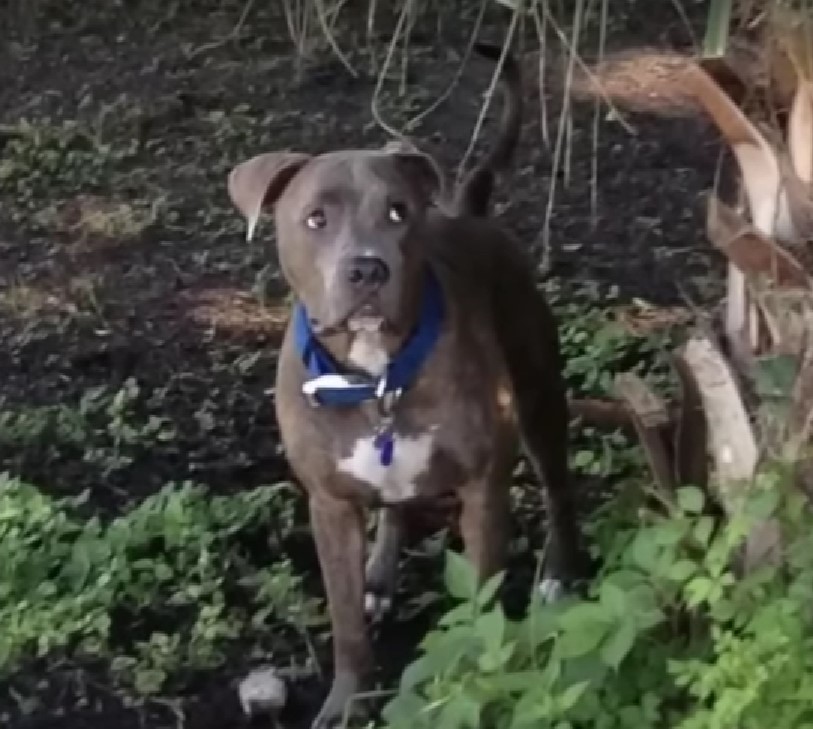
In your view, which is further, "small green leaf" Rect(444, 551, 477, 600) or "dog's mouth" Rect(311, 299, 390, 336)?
"dog's mouth" Rect(311, 299, 390, 336)

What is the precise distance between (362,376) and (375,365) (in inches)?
1.1

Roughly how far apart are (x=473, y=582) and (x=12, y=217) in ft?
10.4

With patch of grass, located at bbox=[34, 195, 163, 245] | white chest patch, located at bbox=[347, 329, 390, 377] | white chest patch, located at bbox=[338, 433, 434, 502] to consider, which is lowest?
patch of grass, located at bbox=[34, 195, 163, 245]

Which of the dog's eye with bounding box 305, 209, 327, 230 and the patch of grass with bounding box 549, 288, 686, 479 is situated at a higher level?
the dog's eye with bounding box 305, 209, 327, 230

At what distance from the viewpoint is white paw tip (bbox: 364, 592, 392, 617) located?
3.75 metres

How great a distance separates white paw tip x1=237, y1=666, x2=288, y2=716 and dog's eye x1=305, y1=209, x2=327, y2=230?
855mm

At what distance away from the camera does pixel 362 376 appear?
3236 mm

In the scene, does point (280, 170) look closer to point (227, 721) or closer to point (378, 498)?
point (378, 498)

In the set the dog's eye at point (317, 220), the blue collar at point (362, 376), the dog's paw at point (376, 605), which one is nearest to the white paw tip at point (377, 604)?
the dog's paw at point (376, 605)

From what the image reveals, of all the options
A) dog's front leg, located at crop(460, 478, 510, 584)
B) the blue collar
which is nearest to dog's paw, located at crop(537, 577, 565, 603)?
dog's front leg, located at crop(460, 478, 510, 584)

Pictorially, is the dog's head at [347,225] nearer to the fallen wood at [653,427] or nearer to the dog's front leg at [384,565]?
the fallen wood at [653,427]

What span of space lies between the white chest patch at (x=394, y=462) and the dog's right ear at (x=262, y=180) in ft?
1.37

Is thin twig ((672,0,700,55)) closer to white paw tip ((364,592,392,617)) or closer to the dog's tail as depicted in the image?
the dog's tail

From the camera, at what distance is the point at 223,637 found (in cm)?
367
